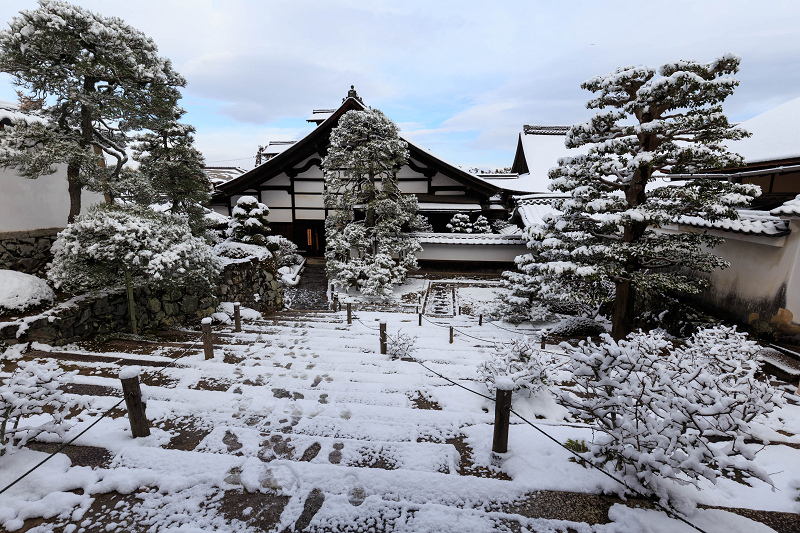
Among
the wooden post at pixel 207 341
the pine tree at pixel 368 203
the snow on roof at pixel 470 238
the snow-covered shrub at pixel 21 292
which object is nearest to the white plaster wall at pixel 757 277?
the snow on roof at pixel 470 238

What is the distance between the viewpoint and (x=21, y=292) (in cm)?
590

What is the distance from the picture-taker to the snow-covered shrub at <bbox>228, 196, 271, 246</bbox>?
10867 millimetres

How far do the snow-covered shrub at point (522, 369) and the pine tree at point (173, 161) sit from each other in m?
8.29

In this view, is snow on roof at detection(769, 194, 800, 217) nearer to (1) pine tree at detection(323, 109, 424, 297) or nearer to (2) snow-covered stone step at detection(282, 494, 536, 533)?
(2) snow-covered stone step at detection(282, 494, 536, 533)

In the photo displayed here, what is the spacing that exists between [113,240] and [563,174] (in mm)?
8707

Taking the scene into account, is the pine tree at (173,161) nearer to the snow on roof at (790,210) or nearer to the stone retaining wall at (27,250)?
the stone retaining wall at (27,250)

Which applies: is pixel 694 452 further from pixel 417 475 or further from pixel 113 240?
pixel 113 240

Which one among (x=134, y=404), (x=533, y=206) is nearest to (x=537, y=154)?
(x=533, y=206)

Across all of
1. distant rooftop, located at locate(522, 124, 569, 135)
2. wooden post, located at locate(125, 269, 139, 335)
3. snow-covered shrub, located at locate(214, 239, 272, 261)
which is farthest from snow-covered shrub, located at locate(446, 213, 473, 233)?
distant rooftop, located at locate(522, 124, 569, 135)

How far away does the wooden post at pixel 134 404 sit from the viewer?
10.6 feet

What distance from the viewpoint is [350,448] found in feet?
10.5

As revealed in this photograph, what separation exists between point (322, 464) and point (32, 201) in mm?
10030

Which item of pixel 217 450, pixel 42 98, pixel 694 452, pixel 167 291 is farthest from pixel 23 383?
pixel 42 98

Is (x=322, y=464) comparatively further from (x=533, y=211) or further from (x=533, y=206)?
(x=533, y=206)
